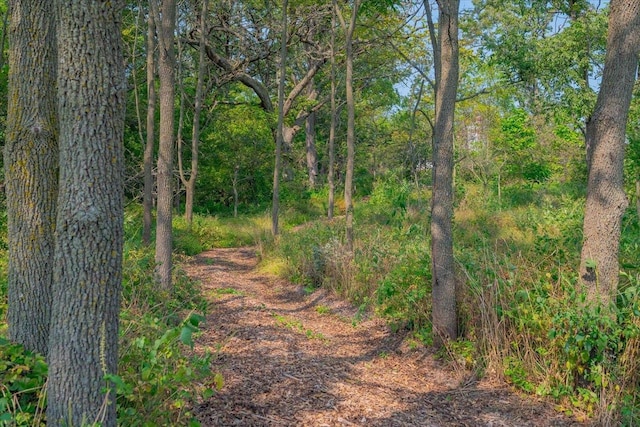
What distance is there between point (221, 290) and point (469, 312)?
450 centimetres

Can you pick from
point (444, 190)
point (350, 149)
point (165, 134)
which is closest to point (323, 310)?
point (444, 190)

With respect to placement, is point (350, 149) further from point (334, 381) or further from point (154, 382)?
point (154, 382)

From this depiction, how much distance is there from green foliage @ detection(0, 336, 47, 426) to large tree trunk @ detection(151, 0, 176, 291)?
3.94 m

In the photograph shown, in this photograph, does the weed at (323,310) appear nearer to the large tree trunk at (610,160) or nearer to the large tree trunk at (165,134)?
the large tree trunk at (165,134)

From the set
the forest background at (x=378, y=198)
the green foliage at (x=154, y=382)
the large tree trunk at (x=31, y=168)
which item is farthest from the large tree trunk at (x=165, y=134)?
the green foliage at (x=154, y=382)

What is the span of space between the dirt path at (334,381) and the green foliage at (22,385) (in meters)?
0.94

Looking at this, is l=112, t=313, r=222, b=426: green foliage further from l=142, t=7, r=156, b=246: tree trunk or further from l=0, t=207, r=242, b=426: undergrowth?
l=142, t=7, r=156, b=246: tree trunk

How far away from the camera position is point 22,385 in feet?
8.25

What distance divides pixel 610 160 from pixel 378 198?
1454 centimetres

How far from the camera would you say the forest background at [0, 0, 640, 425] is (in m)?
3.85

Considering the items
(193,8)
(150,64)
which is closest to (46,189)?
(150,64)

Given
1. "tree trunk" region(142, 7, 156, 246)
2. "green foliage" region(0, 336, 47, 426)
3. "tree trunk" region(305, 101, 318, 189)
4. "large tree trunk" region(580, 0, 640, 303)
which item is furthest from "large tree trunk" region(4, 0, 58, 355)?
"tree trunk" region(305, 101, 318, 189)

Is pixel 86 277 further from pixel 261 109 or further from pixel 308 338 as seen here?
pixel 261 109

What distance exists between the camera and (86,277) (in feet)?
7.55
